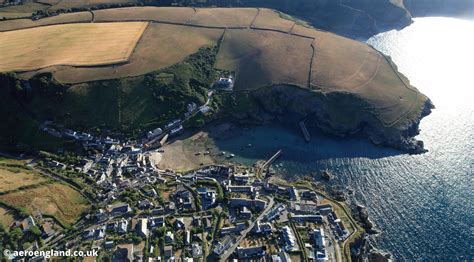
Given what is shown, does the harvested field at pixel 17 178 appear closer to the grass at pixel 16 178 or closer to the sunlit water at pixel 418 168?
the grass at pixel 16 178

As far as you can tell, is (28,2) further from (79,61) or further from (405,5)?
(405,5)

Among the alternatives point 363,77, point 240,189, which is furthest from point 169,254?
point 363,77

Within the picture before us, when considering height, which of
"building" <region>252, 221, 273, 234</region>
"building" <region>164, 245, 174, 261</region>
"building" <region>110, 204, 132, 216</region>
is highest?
"building" <region>110, 204, 132, 216</region>

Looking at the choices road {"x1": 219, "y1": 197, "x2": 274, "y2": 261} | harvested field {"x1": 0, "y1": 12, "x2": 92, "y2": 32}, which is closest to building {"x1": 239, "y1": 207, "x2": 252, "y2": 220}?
road {"x1": 219, "y1": 197, "x2": 274, "y2": 261}

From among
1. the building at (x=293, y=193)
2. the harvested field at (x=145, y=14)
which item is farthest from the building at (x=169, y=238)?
the harvested field at (x=145, y=14)

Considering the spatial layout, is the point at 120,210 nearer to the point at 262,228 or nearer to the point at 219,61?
the point at 262,228

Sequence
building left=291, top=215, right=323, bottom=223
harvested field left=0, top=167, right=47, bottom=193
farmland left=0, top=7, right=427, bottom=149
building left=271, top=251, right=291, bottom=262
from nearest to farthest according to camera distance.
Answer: building left=271, top=251, right=291, bottom=262
building left=291, top=215, right=323, bottom=223
harvested field left=0, top=167, right=47, bottom=193
farmland left=0, top=7, right=427, bottom=149

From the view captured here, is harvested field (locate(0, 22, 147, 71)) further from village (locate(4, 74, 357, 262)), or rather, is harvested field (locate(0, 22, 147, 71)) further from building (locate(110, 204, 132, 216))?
building (locate(110, 204, 132, 216))
